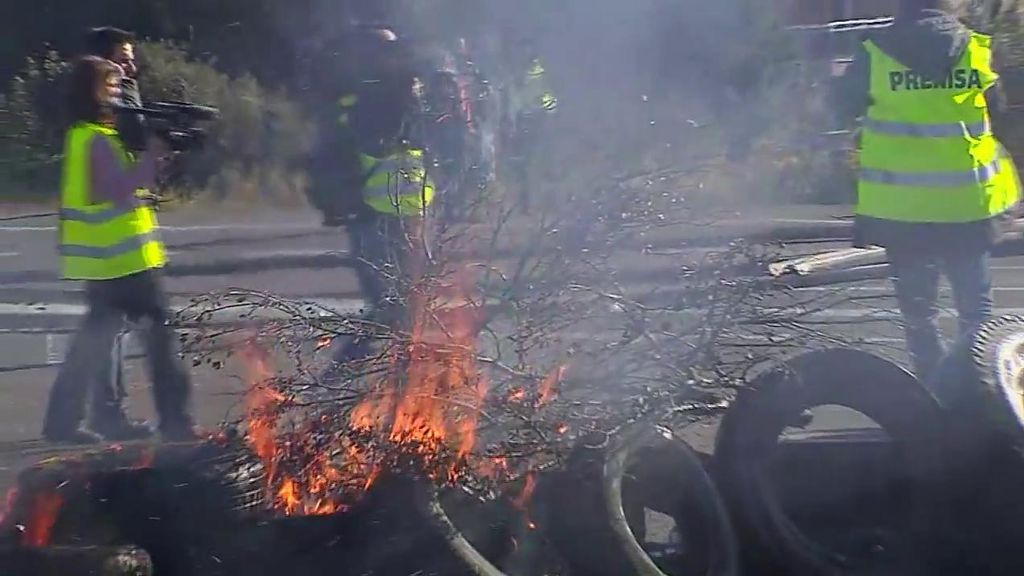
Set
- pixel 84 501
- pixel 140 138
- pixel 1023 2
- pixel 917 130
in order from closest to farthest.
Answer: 1. pixel 84 501
2. pixel 917 130
3. pixel 140 138
4. pixel 1023 2

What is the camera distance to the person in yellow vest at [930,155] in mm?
4648

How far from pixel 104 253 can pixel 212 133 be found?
748 cm

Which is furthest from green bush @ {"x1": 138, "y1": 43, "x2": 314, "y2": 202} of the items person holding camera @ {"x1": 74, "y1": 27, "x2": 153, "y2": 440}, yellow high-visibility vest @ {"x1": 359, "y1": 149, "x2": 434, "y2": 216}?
yellow high-visibility vest @ {"x1": 359, "y1": 149, "x2": 434, "y2": 216}

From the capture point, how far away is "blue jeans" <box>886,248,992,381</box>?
15.6 feet

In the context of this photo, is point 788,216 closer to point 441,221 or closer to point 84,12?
point 441,221

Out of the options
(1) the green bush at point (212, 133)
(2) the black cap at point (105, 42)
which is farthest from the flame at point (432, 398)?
(1) the green bush at point (212, 133)

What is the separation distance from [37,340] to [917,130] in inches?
190

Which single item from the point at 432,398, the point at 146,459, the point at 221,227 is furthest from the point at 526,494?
the point at 221,227

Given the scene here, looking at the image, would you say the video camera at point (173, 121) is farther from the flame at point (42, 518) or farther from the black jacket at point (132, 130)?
the flame at point (42, 518)

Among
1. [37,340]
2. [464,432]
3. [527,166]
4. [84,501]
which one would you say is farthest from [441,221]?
[37,340]

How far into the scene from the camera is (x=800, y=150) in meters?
11.0

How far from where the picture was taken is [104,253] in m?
5.41

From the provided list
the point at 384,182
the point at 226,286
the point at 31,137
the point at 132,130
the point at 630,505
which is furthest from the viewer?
the point at 31,137

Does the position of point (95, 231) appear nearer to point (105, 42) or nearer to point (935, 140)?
point (105, 42)
